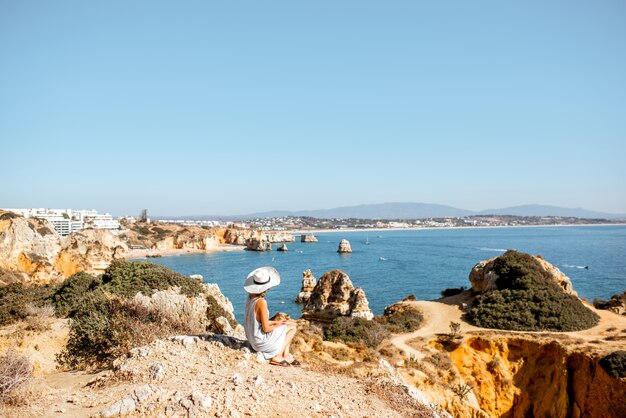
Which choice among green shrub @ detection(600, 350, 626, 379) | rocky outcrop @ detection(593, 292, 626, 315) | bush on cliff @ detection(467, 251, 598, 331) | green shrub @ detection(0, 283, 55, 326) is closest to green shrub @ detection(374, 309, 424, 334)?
bush on cliff @ detection(467, 251, 598, 331)

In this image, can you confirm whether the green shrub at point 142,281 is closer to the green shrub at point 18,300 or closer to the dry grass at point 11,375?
the green shrub at point 18,300

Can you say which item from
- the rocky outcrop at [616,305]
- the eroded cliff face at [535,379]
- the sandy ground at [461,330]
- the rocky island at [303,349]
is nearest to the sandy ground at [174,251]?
the rocky island at [303,349]

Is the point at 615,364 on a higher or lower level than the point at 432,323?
higher

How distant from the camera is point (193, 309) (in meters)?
16.8

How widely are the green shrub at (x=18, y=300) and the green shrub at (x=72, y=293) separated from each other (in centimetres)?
43

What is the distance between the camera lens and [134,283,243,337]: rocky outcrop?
52.3 feet

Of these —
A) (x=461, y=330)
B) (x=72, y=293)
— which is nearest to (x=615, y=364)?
(x=461, y=330)

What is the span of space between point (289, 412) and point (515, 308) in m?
25.1

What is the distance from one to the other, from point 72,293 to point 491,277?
2911 cm

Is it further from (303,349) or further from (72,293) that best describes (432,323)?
(72,293)

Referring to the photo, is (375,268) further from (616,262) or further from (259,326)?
(259,326)

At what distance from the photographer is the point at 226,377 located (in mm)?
7949

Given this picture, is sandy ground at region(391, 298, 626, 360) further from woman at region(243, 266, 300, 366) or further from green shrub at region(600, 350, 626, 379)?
woman at region(243, 266, 300, 366)

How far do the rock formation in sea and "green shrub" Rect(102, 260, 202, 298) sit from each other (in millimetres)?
24160
